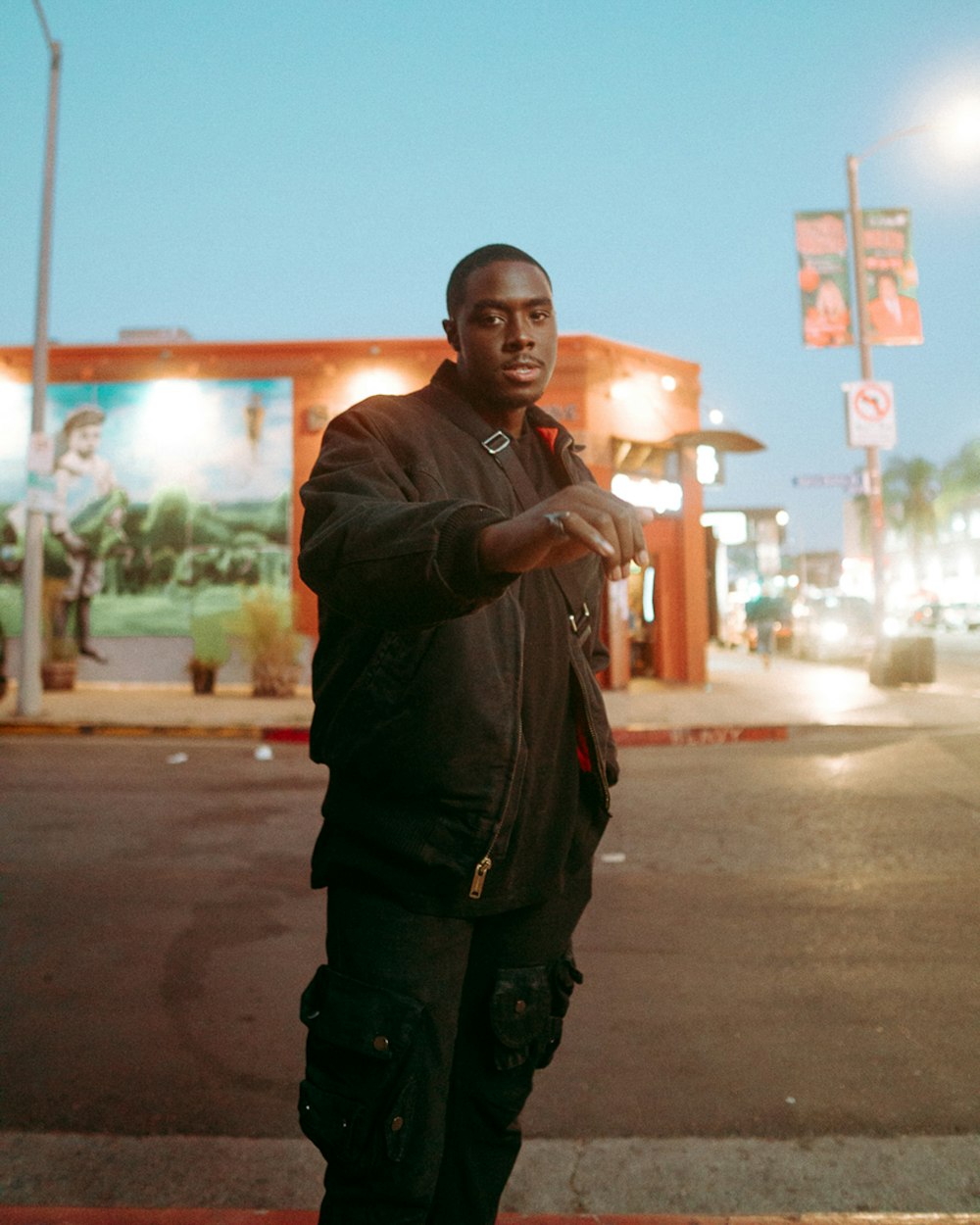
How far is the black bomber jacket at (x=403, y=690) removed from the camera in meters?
1.50

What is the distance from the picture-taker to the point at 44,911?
471 cm

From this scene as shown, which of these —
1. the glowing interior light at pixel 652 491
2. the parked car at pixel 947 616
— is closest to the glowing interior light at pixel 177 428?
the glowing interior light at pixel 652 491

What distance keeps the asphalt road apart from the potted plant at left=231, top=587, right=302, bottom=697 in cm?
844

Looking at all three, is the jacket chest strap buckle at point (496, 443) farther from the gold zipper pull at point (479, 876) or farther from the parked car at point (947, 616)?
the parked car at point (947, 616)

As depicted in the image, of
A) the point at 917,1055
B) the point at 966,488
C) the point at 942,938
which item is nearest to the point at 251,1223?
the point at 917,1055

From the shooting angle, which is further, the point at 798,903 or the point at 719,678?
the point at 719,678

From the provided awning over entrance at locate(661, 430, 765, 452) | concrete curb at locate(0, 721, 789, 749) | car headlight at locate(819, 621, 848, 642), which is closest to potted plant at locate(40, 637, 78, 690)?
concrete curb at locate(0, 721, 789, 749)

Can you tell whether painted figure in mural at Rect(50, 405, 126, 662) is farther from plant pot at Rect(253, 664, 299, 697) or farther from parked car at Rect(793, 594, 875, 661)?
parked car at Rect(793, 594, 875, 661)

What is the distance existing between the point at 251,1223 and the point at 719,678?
729 inches

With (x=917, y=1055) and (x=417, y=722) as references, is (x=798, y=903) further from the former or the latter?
(x=417, y=722)

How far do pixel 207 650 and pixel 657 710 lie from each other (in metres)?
8.12

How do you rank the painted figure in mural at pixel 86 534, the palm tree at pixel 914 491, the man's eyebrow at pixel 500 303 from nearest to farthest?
1. the man's eyebrow at pixel 500 303
2. the painted figure in mural at pixel 86 534
3. the palm tree at pixel 914 491

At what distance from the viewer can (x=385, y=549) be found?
1.35 m

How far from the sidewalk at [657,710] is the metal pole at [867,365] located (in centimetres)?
165
